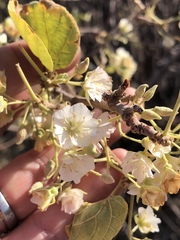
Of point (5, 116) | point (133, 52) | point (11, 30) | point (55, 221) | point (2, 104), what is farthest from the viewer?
point (133, 52)

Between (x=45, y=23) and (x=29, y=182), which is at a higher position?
(x=45, y=23)

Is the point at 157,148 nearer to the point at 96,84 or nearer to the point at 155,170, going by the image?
the point at 155,170

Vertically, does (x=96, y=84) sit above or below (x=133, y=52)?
above

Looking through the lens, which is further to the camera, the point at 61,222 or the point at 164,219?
the point at 164,219

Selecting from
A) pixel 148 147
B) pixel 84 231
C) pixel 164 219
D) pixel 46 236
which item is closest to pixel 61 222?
pixel 46 236

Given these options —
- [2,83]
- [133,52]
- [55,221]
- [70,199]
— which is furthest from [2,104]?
[133,52]

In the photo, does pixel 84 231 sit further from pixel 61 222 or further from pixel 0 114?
pixel 0 114

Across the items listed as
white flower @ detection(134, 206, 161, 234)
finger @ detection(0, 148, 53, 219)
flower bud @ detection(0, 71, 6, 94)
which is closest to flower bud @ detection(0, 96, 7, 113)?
flower bud @ detection(0, 71, 6, 94)

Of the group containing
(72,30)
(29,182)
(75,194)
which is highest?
(72,30)
